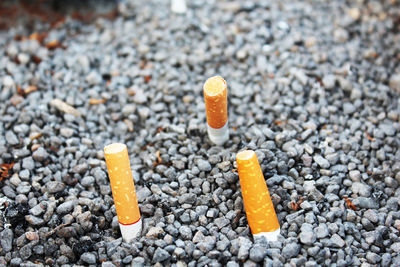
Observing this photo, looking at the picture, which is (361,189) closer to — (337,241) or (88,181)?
(337,241)

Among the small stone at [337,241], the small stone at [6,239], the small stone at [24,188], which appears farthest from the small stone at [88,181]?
the small stone at [337,241]

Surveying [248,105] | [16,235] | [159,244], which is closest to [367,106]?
[248,105]

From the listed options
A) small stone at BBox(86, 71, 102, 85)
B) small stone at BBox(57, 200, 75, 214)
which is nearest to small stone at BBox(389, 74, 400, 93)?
small stone at BBox(86, 71, 102, 85)

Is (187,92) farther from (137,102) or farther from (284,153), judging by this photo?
(284,153)

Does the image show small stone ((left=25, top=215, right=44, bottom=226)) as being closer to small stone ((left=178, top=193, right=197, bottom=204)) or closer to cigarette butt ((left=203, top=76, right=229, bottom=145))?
small stone ((left=178, top=193, right=197, bottom=204))

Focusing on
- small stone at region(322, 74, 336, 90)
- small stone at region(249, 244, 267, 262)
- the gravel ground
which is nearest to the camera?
small stone at region(249, 244, 267, 262)

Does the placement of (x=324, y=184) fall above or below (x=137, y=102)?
below
